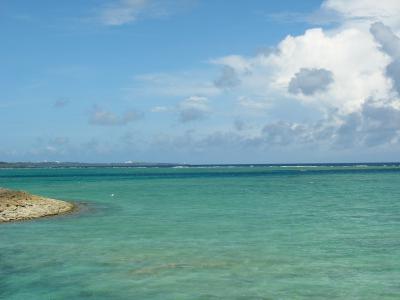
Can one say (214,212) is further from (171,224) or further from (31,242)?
(31,242)

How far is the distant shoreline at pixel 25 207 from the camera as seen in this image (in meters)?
42.7

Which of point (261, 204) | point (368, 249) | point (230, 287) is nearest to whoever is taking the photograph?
point (230, 287)

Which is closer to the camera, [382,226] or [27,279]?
[27,279]

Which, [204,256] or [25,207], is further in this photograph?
[25,207]

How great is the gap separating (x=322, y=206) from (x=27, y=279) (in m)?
37.0

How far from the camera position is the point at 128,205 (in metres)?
56.9

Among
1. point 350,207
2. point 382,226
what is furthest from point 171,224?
point 350,207

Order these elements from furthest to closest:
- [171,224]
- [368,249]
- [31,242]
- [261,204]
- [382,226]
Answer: [261,204] < [171,224] < [382,226] < [31,242] < [368,249]

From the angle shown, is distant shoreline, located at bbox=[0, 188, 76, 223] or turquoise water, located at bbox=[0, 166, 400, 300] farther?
distant shoreline, located at bbox=[0, 188, 76, 223]

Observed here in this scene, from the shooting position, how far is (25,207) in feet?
150

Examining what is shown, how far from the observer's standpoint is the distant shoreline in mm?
42719

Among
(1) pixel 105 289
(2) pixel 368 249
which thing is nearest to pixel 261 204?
(2) pixel 368 249

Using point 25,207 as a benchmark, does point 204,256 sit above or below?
below

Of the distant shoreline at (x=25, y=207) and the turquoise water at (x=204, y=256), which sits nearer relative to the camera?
the turquoise water at (x=204, y=256)
